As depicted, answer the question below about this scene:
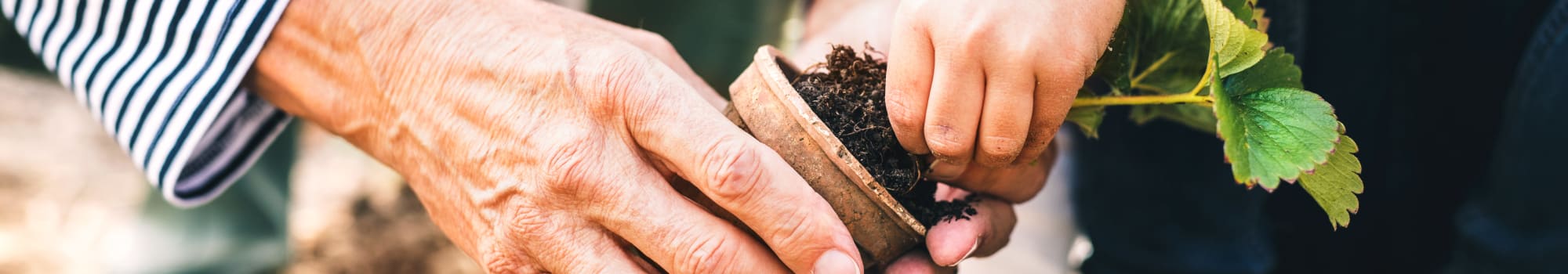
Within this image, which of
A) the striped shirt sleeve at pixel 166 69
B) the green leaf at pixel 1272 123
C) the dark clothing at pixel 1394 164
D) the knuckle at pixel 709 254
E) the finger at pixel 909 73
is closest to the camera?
the green leaf at pixel 1272 123

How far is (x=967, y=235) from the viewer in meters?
1.42

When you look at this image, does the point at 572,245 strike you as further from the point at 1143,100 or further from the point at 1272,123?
the point at 1272,123

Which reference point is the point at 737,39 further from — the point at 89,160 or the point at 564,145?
the point at 564,145

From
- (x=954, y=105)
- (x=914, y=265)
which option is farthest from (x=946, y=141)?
(x=914, y=265)

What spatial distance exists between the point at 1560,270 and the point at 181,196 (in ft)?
10.2

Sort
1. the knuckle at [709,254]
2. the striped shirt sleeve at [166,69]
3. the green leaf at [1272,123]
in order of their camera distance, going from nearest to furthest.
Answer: the green leaf at [1272,123] → the knuckle at [709,254] → the striped shirt sleeve at [166,69]

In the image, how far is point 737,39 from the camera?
4.39 metres

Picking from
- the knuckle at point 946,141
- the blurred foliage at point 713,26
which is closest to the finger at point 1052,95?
the knuckle at point 946,141

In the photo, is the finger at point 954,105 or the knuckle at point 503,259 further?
the knuckle at point 503,259

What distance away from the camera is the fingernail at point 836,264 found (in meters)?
1.27

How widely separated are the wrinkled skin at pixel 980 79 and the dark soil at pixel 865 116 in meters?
0.04

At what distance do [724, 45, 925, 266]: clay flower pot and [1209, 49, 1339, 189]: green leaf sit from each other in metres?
0.50

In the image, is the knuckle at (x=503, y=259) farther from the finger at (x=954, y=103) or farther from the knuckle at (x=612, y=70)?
the finger at (x=954, y=103)

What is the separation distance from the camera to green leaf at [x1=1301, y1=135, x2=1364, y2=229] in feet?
3.79
